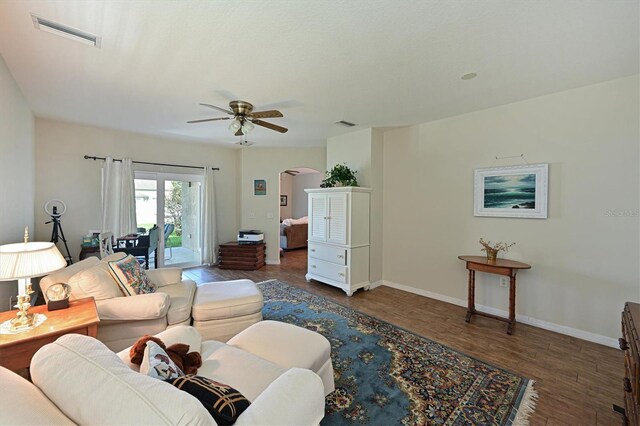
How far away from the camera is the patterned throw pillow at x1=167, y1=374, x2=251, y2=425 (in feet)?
3.12

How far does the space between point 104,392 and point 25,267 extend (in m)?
1.33

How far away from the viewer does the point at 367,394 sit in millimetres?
1958

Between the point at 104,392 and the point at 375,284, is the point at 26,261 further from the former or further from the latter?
the point at 375,284

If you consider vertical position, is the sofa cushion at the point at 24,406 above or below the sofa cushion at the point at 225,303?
above

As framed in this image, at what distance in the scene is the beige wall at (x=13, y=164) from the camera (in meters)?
2.42

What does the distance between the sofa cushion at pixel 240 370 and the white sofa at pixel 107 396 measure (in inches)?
12.0

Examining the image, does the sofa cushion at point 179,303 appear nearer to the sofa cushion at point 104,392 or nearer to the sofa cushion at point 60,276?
the sofa cushion at point 60,276

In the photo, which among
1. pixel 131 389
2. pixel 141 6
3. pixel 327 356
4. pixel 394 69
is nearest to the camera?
pixel 131 389

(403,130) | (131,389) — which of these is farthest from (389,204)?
(131,389)

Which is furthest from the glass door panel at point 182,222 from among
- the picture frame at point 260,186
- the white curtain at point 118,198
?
the picture frame at point 260,186

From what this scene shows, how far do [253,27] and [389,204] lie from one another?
3.33 metres

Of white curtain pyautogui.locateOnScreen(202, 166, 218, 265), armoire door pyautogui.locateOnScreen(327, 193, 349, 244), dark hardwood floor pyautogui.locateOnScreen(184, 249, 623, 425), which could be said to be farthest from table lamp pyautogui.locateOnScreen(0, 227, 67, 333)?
white curtain pyautogui.locateOnScreen(202, 166, 218, 265)

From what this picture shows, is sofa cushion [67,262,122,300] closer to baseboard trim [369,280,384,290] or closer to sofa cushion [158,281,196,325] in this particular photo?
sofa cushion [158,281,196,325]

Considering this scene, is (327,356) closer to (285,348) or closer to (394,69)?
(285,348)
